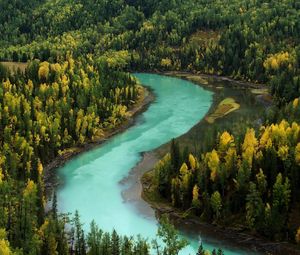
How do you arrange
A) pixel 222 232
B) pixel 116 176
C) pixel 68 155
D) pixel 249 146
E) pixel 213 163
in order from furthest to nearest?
pixel 68 155
pixel 116 176
pixel 249 146
pixel 213 163
pixel 222 232

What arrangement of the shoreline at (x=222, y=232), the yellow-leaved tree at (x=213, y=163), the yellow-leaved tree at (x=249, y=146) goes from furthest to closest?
1. the yellow-leaved tree at (x=249, y=146)
2. the yellow-leaved tree at (x=213, y=163)
3. the shoreline at (x=222, y=232)

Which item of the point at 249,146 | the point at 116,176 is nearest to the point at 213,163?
the point at 249,146

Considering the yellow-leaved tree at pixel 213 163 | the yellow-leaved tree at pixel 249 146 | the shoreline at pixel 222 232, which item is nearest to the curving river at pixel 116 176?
the shoreline at pixel 222 232

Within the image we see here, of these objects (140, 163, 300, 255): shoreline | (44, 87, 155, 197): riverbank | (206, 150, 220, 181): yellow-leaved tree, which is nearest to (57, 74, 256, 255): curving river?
(44, 87, 155, 197): riverbank

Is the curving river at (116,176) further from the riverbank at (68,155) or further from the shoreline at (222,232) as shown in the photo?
the shoreline at (222,232)

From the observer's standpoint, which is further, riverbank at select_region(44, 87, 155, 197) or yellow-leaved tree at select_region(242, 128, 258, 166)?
riverbank at select_region(44, 87, 155, 197)

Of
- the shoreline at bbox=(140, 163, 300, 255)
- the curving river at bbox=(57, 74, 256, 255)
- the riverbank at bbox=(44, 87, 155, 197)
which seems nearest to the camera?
the shoreline at bbox=(140, 163, 300, 255)

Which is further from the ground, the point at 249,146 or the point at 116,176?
the point at 249,146

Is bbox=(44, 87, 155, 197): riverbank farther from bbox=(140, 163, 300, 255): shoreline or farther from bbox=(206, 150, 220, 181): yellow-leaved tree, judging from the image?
bbox=(206, 150, 220, 181): yellow-leaved tree

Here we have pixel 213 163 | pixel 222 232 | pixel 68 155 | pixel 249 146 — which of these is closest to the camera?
pixel 222 232

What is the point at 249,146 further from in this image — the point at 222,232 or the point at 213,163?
the point at 222,232
